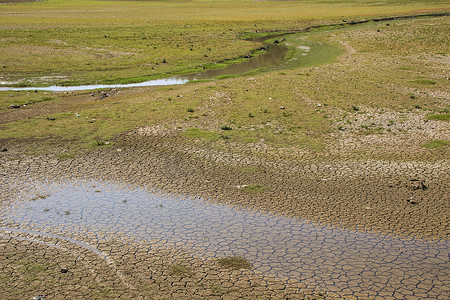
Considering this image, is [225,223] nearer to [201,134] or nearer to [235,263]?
[235,263]

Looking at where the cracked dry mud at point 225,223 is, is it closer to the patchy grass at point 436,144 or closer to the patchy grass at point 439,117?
the patchy grass at point 436,144

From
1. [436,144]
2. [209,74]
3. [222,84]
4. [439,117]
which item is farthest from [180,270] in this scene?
[209,74]

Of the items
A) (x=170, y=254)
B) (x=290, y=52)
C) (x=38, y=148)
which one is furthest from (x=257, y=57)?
(x=170, y=254)

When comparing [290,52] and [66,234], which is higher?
[290,52]

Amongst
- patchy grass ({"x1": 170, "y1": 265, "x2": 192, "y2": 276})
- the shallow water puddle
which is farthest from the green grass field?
patchy grass ({"x1": 170, "y1": 265, "x2": 192, "y2": 276})

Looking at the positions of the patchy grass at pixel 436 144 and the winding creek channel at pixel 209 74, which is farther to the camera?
the winding creek channel at pixel 209 74

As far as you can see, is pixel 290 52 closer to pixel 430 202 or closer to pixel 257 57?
pixel 257 57

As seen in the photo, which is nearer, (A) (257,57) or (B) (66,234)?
(B) (66,234)

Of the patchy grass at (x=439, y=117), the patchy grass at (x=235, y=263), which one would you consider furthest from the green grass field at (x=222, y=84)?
the patchy grass at (x=235, y=263)
